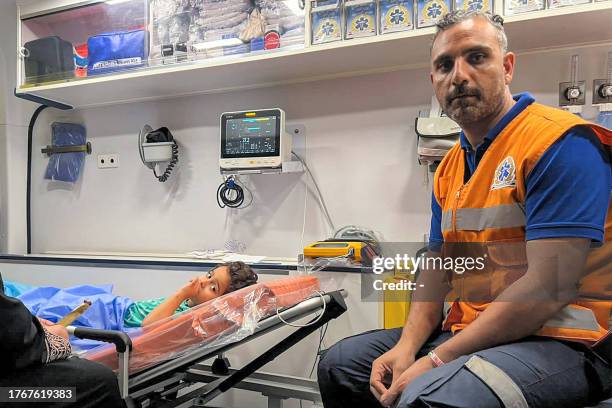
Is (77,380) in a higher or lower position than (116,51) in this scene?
lower

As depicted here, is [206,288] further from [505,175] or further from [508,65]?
[508,65]

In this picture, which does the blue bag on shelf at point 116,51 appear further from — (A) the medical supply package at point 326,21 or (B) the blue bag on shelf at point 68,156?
(A) the medical supply package at point 326,21

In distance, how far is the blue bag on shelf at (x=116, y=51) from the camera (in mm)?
2340

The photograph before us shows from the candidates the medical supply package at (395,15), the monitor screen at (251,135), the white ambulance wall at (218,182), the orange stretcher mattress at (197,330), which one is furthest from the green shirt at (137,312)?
the medical supply package at (395,15)

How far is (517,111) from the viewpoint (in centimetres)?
105

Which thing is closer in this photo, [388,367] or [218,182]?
[388,367]

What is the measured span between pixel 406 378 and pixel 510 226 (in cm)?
43

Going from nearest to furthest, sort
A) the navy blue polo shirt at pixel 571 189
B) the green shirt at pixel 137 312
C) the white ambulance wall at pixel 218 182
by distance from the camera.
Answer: the navy blue polo shirt at pixel 571 189 → the green shirt at pixel 137 312 → the white ambulance wall at pixel 218 182

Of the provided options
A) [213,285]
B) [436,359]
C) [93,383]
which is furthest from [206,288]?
[436,359]

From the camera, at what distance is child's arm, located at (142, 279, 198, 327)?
1544 mm

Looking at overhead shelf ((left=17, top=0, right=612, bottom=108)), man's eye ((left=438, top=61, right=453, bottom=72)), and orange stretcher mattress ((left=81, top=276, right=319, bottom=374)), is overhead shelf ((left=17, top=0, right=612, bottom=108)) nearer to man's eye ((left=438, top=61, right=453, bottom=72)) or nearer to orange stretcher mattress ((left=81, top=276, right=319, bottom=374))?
man's eye ((left=438, top=61, right=453, bottom=72))

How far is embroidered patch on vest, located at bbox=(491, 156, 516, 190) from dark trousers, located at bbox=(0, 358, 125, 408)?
1081 millimetres

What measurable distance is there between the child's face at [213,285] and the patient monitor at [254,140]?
69cm

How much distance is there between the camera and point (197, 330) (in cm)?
117
